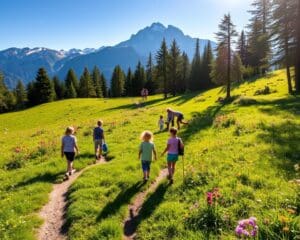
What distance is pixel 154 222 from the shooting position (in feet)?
33.9

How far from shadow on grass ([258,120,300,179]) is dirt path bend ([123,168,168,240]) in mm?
5064

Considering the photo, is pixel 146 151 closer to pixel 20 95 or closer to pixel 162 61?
pixel 162 61

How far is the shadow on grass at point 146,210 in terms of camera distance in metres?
10.4

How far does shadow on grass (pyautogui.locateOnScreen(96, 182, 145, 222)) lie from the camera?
37.0 feet

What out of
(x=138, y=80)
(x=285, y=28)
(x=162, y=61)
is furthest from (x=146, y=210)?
(x=138, y=80)

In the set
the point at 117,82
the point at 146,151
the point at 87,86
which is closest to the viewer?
the point at 146,151

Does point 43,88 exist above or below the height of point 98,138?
above

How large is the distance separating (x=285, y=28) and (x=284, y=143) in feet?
97.7

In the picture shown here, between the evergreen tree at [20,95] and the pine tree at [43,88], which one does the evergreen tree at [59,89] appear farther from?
the pine tree at [43,88]

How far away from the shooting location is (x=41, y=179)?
52.2 feet

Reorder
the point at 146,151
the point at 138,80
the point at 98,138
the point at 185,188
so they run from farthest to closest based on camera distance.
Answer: the point at 138,80 < the point at 98,138 < the point at 146,151 < the point at 185,188

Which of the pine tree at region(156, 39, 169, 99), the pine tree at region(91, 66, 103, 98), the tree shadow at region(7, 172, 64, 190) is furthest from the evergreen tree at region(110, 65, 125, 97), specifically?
the tree shadow at region(7, 172, 64, 190)

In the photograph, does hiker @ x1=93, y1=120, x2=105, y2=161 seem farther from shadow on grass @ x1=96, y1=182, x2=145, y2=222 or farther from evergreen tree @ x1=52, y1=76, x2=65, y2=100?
evergreen tree @ x1=52, y1=76, x2=65, y2=100

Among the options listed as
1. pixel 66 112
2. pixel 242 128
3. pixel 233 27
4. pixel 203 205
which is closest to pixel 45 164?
pixel 203 205
